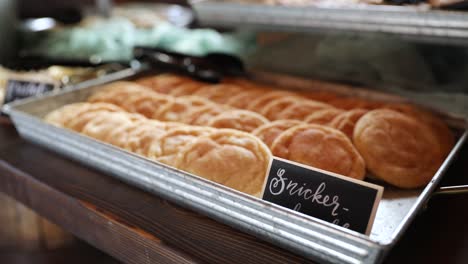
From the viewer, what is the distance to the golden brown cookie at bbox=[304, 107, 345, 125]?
184 centimetres

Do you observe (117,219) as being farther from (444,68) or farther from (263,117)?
(444,68)

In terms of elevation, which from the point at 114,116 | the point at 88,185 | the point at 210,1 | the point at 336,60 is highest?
the point at 210,1

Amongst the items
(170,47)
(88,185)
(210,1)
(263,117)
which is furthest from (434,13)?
(170,47)

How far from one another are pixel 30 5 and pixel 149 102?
8.04 ft

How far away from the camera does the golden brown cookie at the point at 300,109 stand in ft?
6.29

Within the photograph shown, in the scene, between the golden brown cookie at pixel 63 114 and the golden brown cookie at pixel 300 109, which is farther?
the golden brown cookie at pixel 63 114

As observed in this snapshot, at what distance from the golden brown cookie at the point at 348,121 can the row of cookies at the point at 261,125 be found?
0.46ft

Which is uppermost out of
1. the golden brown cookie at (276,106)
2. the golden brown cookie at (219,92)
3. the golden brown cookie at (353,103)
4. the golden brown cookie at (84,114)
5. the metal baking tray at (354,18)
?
the metal baking tray at (354,18)

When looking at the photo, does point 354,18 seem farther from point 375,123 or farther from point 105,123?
point 105,123

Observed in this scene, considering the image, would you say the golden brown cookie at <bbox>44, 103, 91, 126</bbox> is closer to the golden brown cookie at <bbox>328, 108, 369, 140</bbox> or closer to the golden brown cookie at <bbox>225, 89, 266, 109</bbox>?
the golden brown cookie at <bbox>225, 89, 266, 109</bbox>

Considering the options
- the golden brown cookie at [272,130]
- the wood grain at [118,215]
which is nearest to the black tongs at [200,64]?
the golden brown cookie at [272,130]

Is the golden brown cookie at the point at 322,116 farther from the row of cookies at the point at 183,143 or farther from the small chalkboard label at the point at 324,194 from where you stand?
the small chalkboard label at the point at 324,194

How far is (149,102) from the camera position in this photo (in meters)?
2.22

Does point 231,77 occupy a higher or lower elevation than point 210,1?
lower
